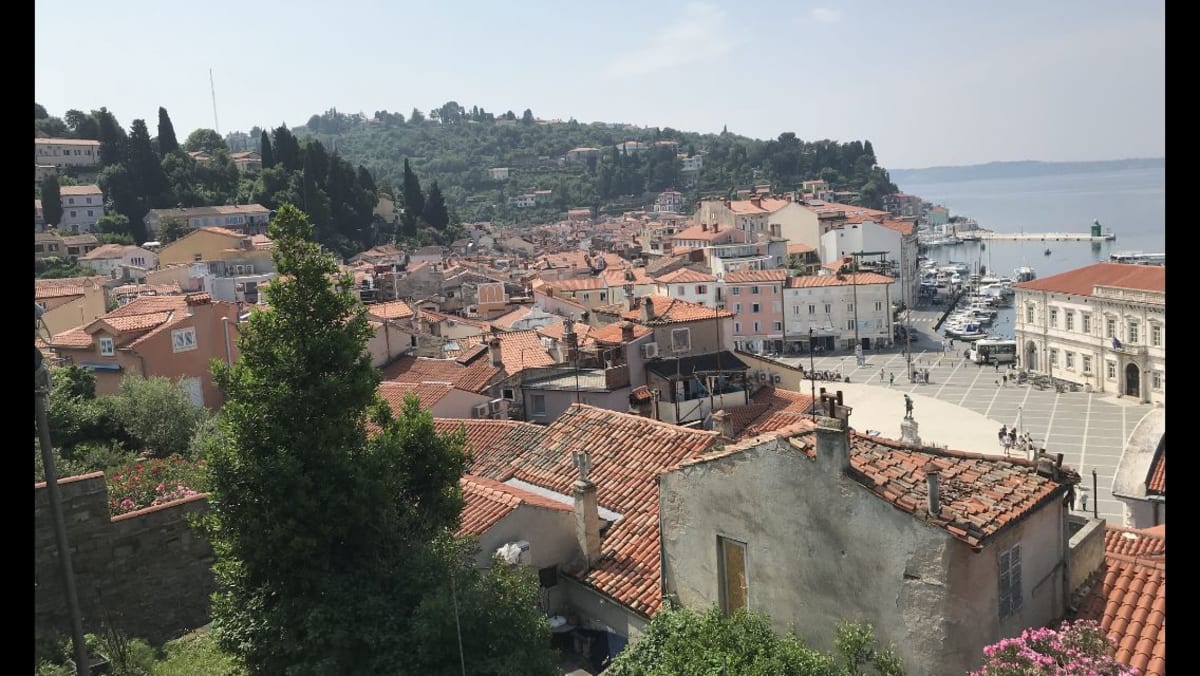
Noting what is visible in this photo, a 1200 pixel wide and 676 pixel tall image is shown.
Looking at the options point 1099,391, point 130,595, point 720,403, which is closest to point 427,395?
point 720,403

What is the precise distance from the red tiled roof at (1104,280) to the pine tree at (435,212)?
57966 millimetres

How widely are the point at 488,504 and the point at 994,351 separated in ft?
161

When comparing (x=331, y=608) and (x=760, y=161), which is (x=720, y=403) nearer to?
(x=331, y=608)

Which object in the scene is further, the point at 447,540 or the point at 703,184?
the point at 703,184

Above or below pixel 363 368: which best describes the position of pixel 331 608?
below

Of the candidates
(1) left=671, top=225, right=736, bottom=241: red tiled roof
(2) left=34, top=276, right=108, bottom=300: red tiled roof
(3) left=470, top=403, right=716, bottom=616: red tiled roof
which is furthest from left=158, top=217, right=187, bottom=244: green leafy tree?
(3) left=470, top=403, right=716, bottom=616: red tiled roof

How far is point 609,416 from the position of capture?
13656 mm

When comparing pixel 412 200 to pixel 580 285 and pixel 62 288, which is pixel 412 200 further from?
pixel 62 288

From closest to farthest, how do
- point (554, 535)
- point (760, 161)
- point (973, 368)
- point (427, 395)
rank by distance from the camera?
point (554, 535) < point (427, 395) < point (973, 368) < point (760, 161)

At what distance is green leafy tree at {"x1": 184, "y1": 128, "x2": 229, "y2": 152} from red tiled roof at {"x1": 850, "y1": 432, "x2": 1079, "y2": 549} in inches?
4157

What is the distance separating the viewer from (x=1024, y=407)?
4003cm

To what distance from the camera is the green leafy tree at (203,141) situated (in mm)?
101787

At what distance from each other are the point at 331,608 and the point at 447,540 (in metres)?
1.23

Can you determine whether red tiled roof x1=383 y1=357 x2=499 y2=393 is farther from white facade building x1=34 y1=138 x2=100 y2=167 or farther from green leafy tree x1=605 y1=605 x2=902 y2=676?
white facade building x1=34 y1=138 x2=100 y2=167
